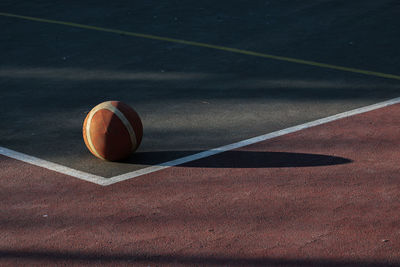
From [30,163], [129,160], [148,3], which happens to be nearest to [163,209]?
[129,160]

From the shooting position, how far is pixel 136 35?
604 inches

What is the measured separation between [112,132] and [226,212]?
1.83m

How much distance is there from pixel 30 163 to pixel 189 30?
8618mm

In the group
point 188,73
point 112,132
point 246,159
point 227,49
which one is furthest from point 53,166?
point 227,49

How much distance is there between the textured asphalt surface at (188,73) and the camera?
28.9 ft

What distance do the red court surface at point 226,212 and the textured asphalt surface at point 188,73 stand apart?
0.66m

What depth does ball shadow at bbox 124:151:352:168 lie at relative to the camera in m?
7.54

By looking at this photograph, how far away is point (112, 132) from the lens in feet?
24.7

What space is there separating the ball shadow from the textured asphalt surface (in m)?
0.06

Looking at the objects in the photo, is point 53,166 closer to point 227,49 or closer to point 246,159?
point 246,159

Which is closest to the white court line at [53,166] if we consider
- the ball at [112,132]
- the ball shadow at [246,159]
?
the ball at [112,132]

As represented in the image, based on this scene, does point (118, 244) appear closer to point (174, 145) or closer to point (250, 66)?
point (174, 145)

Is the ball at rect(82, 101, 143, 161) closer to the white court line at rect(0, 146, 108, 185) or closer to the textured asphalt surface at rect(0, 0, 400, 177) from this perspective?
the textured asphalt surface at rect(0, 0, 400, 177)

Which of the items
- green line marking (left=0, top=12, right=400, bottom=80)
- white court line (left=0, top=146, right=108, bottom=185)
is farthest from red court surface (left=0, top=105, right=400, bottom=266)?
green line marking (left=0, top=12, right=400, bottom=80)
